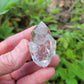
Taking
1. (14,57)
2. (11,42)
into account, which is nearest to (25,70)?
(11,42)

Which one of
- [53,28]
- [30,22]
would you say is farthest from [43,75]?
[30,22]

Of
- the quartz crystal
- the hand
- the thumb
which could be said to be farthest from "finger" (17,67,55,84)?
the thumb

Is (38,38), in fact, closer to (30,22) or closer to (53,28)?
(53,28)

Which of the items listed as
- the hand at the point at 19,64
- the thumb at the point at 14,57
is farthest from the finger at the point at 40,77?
the thumb at the point at 14,57

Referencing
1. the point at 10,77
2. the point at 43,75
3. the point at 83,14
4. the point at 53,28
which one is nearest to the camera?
the point at 43,75

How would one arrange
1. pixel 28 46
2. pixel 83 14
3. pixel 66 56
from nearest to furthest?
pixel 28 46, pixel 66 56, pixel 83 14

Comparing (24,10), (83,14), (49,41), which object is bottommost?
(83,14)

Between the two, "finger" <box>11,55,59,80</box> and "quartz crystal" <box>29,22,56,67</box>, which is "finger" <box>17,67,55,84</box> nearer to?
"finger" <box>11,55,59,80</box>
